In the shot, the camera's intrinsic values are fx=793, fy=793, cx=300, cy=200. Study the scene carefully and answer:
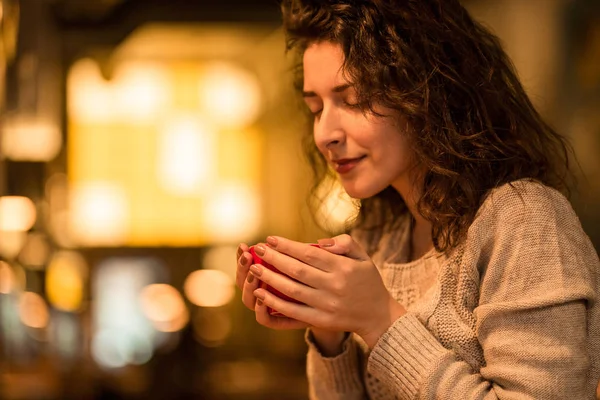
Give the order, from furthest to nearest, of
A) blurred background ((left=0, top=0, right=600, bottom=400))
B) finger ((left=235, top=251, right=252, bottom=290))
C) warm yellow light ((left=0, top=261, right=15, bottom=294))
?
blurred background ((left=0, top=0, right=600, bottom=400)) → warm yellow light ((left=0, top=261, right=15, bottom=294)) → finger ((left=235, top=251, right=252, bottom=290))

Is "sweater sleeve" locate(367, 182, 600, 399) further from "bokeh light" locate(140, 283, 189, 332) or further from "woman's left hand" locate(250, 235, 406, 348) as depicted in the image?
"bokeh light" locate(140, 283, 189, 332)

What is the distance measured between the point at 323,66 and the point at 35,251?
2.76m

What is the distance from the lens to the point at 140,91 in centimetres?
445

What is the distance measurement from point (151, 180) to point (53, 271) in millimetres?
888

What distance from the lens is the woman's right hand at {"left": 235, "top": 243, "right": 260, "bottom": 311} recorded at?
118cm

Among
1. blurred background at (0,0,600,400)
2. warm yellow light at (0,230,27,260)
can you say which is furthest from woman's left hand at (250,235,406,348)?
warm yellow light at (0,230,27,260)

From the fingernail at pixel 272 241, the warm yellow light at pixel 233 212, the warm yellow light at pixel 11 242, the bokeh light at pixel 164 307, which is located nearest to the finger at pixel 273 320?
the fingernail at pixel 272 241

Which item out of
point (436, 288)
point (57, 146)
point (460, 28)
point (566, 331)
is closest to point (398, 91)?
point (460, 28)

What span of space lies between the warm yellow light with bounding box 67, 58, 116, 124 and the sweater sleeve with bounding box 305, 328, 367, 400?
3.27m

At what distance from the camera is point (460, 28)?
1.28 metres

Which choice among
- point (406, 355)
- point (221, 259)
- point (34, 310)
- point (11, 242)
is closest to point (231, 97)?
point (221, 259)

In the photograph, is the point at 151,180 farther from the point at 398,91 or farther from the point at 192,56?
the point at 398,91

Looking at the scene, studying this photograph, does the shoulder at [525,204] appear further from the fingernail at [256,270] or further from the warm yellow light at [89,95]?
the warm yellow light at [89,95]

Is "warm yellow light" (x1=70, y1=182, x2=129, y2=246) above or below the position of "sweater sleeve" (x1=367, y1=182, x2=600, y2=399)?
below
